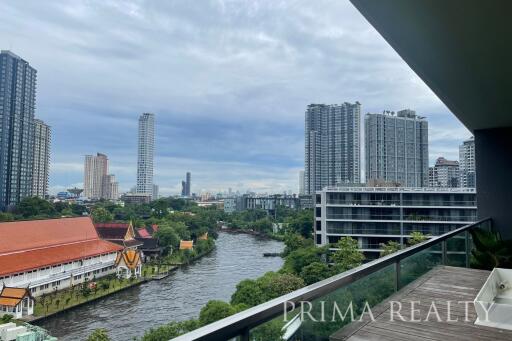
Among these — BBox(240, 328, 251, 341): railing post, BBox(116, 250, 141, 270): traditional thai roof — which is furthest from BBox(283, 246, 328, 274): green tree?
BBox(240, 328, 251, 341): railing post

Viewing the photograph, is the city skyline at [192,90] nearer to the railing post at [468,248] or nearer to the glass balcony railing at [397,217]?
the glass balcony railing at [397,217]

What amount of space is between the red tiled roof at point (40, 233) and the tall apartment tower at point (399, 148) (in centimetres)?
3003

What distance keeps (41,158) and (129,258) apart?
1293cm

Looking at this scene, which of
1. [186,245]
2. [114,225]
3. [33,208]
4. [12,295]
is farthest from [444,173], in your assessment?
[33,208]

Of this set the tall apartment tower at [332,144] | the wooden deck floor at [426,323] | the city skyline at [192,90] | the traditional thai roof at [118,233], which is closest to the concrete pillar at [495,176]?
the wooden deck floor at [426,323]

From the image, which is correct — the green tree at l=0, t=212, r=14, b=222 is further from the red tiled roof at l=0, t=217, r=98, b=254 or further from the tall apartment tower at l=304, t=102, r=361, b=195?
the tall apartment tower at l=304, t=102, r=361, b=195

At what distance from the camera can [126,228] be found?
33531mm

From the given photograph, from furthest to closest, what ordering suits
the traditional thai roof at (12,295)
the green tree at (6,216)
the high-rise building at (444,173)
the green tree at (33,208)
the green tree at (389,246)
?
the high-rise building at (444,173)
the green tree at (33,208)
the green tree at (6,216)
the green tree at (389,246)
the traditional thai roof at (12,295)

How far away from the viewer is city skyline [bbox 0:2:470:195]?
110 ft

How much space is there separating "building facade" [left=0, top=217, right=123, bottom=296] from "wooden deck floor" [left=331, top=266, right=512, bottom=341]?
26876mm

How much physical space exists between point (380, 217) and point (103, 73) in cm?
3757

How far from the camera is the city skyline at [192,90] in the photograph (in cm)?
3347

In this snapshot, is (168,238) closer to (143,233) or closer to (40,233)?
(143,233)

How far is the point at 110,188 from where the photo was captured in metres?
47.6
